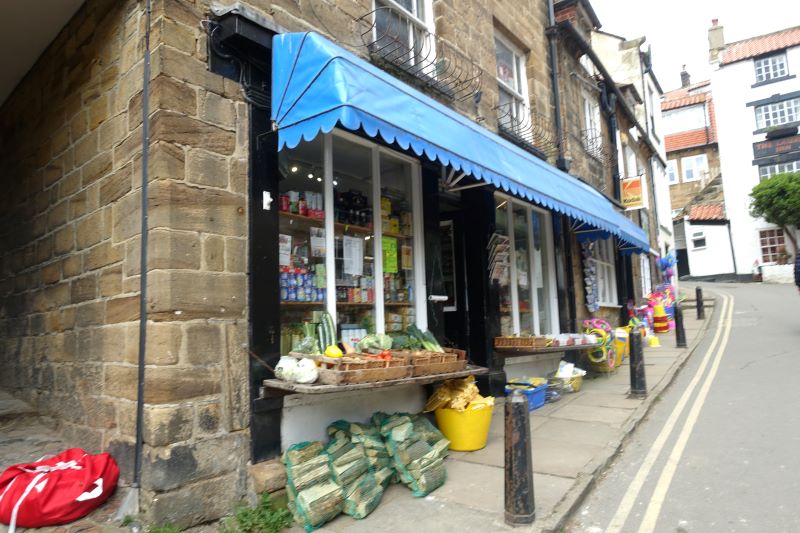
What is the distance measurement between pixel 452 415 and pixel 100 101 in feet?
14.4

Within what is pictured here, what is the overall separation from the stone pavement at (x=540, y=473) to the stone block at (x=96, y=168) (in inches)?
128

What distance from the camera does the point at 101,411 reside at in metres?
4.05

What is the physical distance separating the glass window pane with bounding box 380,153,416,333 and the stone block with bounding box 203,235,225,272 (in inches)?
83.9

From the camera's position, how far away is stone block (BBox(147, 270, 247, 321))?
354cm

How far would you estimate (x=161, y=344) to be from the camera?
3.51 m

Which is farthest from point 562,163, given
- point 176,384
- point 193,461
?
point 193,461

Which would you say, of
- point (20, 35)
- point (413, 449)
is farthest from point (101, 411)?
point (20, 35)

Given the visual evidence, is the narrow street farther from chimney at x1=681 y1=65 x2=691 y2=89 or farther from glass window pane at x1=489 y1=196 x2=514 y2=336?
chimney at x1=681 y1=65 x2=691 y2=89

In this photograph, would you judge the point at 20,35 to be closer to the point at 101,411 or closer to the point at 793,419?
the point at 101,411

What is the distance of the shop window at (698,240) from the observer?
3472cm

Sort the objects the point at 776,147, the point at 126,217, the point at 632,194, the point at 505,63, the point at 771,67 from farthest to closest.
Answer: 1. the point at 771,67
2. the point at 776,147
3. the point at 632,194
4. the point at 505,63
5. the point at 126,217

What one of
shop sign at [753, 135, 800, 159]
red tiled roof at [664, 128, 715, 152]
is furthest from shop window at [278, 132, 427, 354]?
red tiled roof at [664, 128, 715, 152]

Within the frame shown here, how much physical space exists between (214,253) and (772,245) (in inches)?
1395

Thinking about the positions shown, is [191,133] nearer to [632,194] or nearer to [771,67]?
[632,194]
